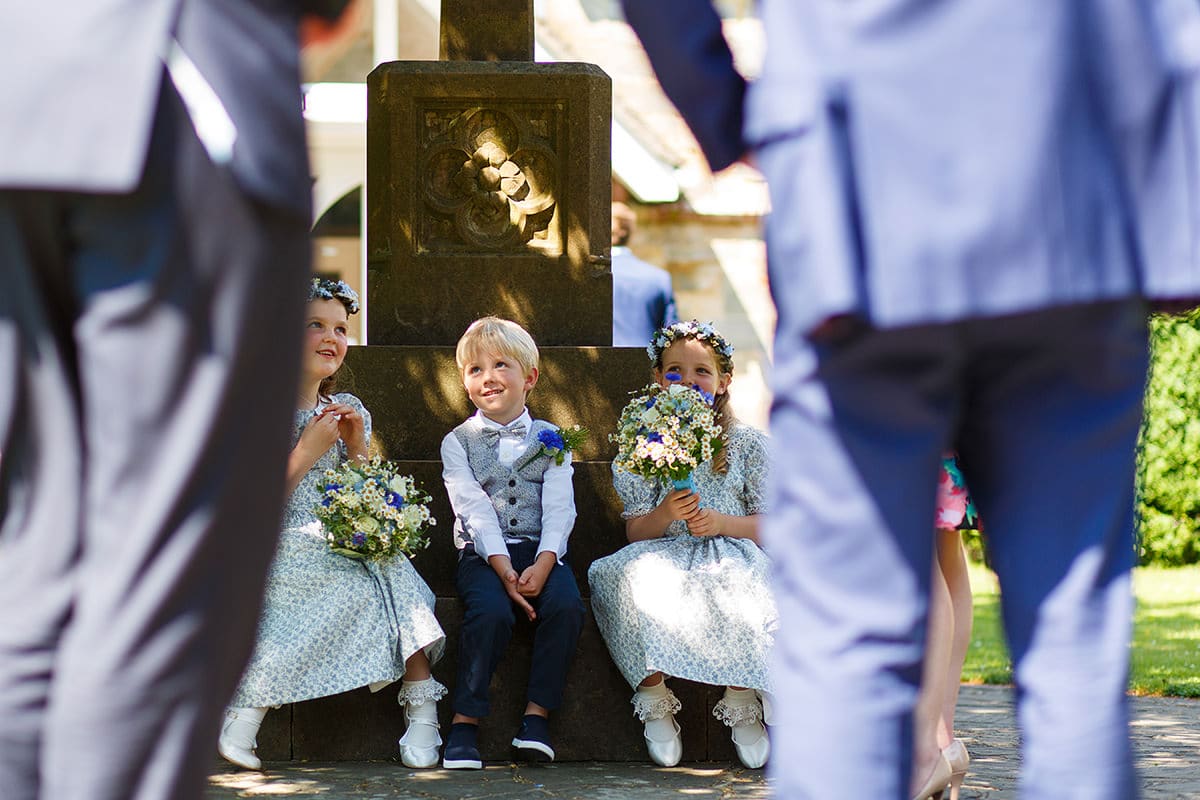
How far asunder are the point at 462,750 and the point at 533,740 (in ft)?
0.68

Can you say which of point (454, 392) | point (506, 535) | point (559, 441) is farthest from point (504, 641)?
point (454, 392)

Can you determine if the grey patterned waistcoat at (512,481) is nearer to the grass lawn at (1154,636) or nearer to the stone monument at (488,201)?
the stone monument at (488,201)

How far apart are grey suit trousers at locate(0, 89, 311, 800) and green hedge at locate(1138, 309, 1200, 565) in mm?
13223

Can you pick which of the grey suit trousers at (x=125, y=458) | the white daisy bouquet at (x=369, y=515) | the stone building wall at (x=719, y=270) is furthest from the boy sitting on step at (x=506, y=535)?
the stone building wall at (x=719, y=270)

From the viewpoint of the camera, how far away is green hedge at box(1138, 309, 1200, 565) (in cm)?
1401

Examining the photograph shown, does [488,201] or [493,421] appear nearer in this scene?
[493,421]

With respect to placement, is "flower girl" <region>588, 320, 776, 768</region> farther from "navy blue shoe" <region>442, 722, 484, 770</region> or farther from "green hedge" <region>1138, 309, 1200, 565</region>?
"green hedge" <region>1138, 309, 1200, 565</region>

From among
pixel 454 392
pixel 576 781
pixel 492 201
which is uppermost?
pixel 492 201

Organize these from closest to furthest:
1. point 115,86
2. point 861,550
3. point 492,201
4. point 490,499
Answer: point 115,86 < point 861,550 < point 490,499 < point 492,201

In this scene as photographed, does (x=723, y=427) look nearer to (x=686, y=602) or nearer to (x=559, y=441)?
(x=559, y=441)

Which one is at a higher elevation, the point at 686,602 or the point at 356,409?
the point at 356,409

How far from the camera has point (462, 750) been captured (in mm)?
A: 4812

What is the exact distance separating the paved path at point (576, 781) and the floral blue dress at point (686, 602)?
0.95 feet

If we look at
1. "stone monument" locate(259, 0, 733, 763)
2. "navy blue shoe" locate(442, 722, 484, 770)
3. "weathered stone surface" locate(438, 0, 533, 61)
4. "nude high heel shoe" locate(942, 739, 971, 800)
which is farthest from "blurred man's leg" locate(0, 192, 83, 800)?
→ "weathered stone surface" locate(438, 0, 533, 61)
